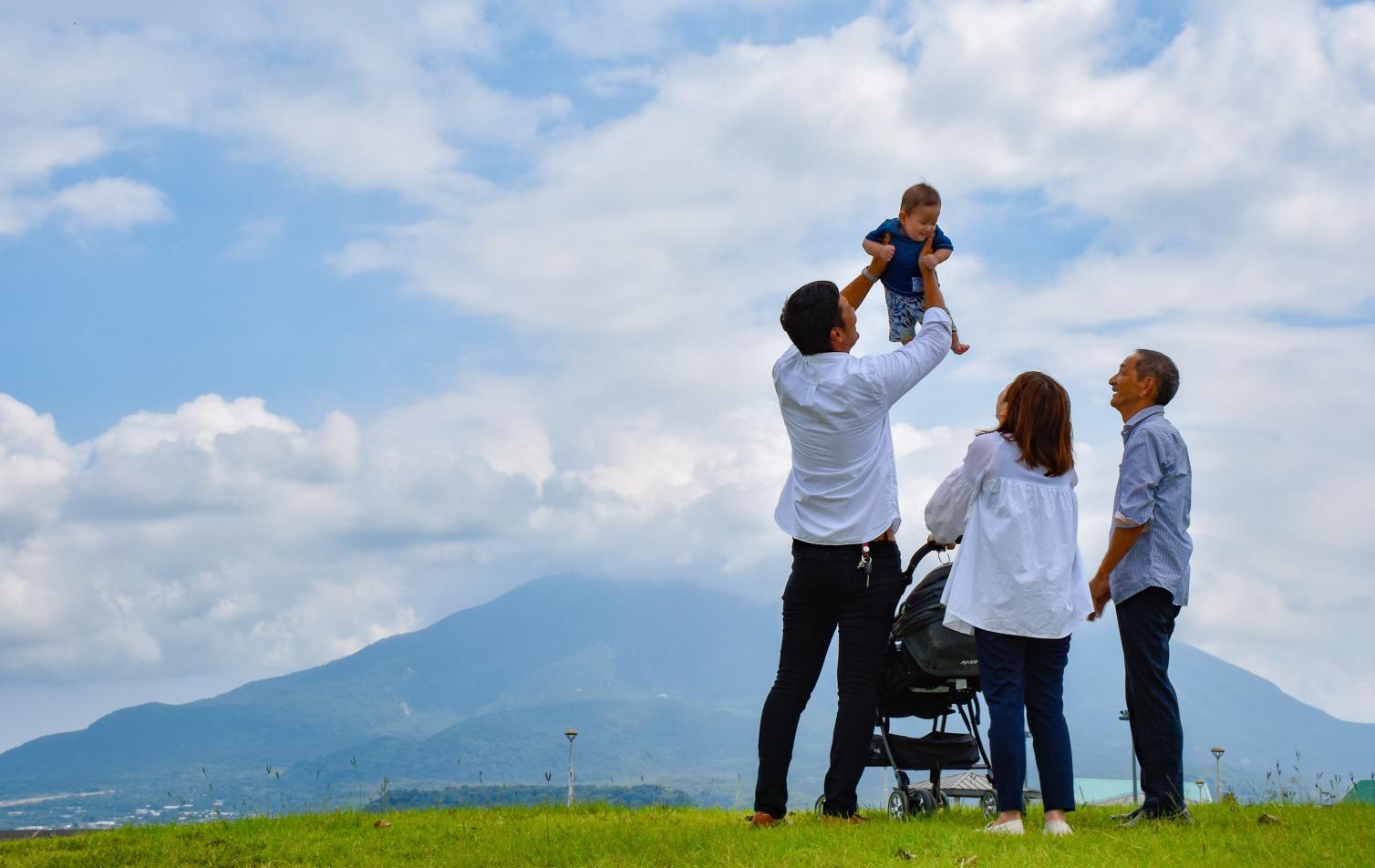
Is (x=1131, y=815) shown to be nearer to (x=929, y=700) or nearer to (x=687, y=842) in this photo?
(x=929, y=700)

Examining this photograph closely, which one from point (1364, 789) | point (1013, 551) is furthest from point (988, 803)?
point (1364, 789)

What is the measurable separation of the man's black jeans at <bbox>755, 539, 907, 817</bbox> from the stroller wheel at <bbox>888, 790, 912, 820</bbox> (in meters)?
0.65

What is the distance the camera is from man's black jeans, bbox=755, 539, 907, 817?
5980 mm

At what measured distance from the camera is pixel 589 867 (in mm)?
5504

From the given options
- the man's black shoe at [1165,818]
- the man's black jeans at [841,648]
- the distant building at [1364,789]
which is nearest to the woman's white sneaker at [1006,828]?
the man's black jeans at [841,648]

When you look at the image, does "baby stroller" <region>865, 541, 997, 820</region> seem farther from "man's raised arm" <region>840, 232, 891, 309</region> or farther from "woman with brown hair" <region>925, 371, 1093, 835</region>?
"man's raised arm" <region>840, 232, 891, 309</region>

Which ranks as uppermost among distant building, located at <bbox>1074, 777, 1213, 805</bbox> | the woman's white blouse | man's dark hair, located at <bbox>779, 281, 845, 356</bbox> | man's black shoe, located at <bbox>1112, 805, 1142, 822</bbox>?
man's dark hair, located at <bbox>779, 281, 845, 356</bbox>

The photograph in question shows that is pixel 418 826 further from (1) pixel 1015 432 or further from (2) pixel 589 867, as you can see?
(1) pixel 1015 432

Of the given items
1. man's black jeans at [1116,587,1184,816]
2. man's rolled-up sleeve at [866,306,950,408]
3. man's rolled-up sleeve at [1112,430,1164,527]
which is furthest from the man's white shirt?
man's black jeans at [1116,587,1184,816]

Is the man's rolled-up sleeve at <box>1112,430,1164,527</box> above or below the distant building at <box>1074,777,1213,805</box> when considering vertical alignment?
above

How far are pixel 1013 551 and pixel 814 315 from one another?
1544mm

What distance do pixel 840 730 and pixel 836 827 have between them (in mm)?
488

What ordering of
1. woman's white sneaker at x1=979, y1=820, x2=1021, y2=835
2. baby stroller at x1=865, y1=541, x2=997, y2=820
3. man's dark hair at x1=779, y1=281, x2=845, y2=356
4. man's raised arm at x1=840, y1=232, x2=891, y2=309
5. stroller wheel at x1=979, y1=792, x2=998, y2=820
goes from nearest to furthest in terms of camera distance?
woman's white sneaker at x1=979, y1=820, x2=1021, y2=835
man's dark hair at x1=779, y1=281, x2=845, y2=356
man's raised arm at x1=840, y1=232, x2=891, y2=309
baby stroller at x1=865, y1=541, x2=997, y2=820
stroller wheel at x1=979, y1=792, x2=998, y2=820

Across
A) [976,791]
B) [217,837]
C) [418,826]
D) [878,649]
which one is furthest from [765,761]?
[217,837]
